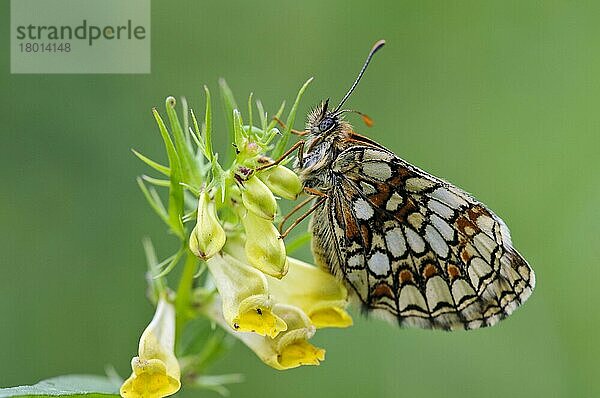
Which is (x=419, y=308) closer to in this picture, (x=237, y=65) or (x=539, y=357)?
(x=539, y=357)

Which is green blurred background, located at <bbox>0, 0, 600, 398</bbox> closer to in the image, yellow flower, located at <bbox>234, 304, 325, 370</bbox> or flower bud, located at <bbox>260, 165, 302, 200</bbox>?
yellow flower, located at <bbox>234, 304, 325, 370</bbox>

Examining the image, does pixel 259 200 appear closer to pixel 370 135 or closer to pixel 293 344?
pixel 293 344

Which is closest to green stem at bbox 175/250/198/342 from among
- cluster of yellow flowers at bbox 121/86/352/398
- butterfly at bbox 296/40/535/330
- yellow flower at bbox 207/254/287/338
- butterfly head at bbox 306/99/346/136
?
cluster of yellow flowers at bbox 121/86/352/398

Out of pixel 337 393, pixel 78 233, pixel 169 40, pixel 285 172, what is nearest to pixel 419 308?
pixel 285 172

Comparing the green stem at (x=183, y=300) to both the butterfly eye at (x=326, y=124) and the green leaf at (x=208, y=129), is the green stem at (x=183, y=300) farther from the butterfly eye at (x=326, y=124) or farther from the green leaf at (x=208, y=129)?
the butterfly eye at (x=326, y=124)

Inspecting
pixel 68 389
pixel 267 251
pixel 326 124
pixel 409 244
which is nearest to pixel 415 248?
pixel 409 244

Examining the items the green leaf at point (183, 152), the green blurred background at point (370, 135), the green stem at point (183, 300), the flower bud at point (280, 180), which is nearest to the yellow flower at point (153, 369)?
the green stem at point (183, 300)

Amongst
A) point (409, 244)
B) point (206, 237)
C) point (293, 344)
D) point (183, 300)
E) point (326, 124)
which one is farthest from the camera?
point (326, 124)
